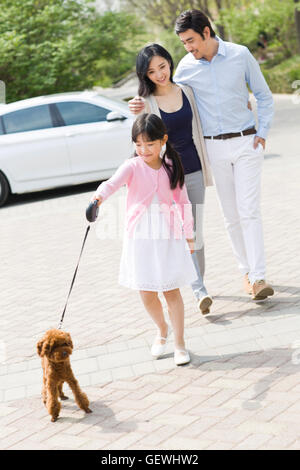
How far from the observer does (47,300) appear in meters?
6.35

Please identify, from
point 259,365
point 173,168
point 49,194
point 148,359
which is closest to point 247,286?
point 148,359

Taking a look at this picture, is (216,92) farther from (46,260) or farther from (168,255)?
(46,260)

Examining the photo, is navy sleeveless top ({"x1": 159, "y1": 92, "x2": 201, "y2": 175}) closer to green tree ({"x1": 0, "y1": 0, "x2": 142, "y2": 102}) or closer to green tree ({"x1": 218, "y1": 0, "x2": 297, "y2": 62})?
green tree ({"x1": 0, "y1": 0, "x2": 142, "y2": 102})

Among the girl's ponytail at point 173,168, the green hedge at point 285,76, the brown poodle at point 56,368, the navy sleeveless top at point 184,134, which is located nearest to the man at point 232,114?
the navy sleeveless top at point 184,134

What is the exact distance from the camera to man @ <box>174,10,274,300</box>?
528 cm

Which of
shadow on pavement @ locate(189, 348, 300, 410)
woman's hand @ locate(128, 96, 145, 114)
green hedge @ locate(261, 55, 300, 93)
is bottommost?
shadow on pavement @ locate(189, 348, 300, 410)

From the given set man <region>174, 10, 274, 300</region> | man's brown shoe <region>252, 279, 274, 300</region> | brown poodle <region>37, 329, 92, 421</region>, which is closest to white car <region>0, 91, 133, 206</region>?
man <region>174, 10, 274, 300</region>

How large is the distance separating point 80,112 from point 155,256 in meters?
7.83

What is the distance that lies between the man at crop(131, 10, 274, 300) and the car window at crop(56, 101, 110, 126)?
21.4 ft

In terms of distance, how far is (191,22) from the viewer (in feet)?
Answer: 17.0

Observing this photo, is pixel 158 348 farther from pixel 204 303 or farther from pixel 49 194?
pixel 49 194

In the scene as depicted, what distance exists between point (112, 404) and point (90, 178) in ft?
25.9
